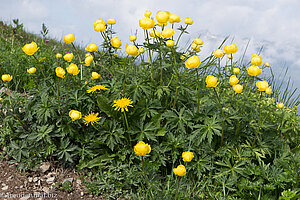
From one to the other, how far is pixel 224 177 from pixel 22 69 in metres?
2.84

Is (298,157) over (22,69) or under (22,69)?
under

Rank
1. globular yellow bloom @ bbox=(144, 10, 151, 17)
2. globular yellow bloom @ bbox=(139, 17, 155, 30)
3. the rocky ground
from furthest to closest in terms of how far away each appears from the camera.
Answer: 1. globular yellow bloom @ bbox=(144, 10, 151, 17)
2. the rocky ground
3. globular yellow bloom @ bbox=(139, 17, 155, 30)

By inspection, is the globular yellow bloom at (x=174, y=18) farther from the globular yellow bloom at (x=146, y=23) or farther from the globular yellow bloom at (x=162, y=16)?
the globular yellow bloom at (x=146, y=23)

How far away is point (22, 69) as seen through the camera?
3570mm

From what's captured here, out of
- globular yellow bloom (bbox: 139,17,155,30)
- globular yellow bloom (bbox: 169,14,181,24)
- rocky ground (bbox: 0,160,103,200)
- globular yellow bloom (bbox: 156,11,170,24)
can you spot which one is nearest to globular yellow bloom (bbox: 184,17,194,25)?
globular yellow bloom (bbox: 169,14,181,24)

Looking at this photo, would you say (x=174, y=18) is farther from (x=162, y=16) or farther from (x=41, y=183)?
(x=41, y=183)

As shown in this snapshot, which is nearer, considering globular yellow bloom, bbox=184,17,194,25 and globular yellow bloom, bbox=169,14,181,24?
globular yellow bloom, bbox=169,14,181,24

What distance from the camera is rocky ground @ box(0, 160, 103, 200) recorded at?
2.30 metres

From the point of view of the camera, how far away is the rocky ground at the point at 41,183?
2301mm

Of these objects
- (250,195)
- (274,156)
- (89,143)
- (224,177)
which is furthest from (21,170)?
(274,156)

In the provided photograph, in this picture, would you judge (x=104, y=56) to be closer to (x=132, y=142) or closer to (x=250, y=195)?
(x=132, y=142)

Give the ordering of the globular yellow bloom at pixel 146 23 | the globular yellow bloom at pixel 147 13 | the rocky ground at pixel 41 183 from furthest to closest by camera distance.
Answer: the globular yellow bloom at pixel 147 13
the rocky ground at pixel 41 183
the globular yellow bloom at pixel 146 23

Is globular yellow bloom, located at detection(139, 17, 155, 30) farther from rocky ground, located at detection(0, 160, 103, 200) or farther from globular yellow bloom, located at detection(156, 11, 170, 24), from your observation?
rocky ground, located at detection(0, 160, 103, 200)

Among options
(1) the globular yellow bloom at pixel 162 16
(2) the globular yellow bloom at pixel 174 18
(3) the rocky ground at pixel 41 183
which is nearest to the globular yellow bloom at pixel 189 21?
(2) the globular yellow bloom at pixel 174 18
